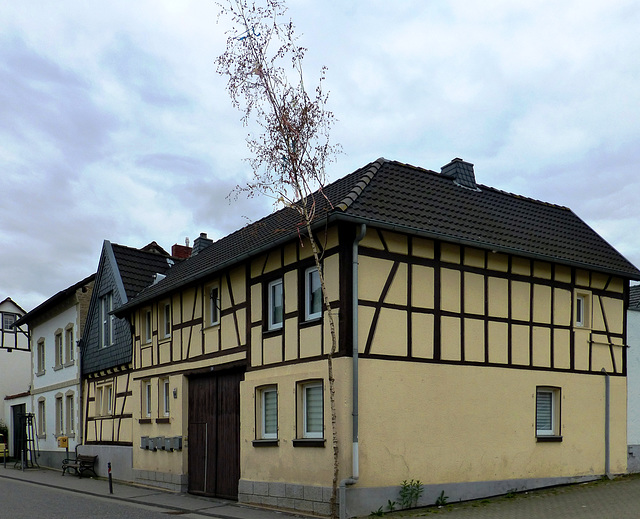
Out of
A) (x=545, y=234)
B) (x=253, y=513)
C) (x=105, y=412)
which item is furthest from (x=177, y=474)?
(x=545, y=234)

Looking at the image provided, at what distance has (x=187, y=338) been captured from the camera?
1950 cm

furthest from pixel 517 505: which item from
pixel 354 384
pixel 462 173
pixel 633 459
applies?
pixel 462 173

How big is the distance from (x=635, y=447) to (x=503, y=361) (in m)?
4.64

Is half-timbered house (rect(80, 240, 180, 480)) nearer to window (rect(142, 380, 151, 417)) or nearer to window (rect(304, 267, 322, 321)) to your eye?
window (rect(142, 380, 151, 417))

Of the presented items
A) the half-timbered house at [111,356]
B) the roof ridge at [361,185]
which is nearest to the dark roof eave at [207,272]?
the roof ridge at [361,185]

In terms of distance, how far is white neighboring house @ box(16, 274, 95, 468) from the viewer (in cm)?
2831

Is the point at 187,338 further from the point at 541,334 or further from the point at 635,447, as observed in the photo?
the point at 635,447

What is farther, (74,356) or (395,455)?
(74,356)

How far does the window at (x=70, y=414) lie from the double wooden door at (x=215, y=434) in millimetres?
10829

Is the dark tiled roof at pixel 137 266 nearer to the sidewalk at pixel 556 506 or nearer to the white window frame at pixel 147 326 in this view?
the white window frame at pixel 147 326

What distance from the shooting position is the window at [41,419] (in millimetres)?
31516

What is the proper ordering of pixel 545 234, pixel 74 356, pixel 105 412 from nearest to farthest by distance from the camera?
pixel 545 234
pixel 105 412
pixel 74 356

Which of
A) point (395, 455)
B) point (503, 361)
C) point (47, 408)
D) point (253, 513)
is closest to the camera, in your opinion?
point (395, 455)

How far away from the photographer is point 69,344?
29453 millimetres
